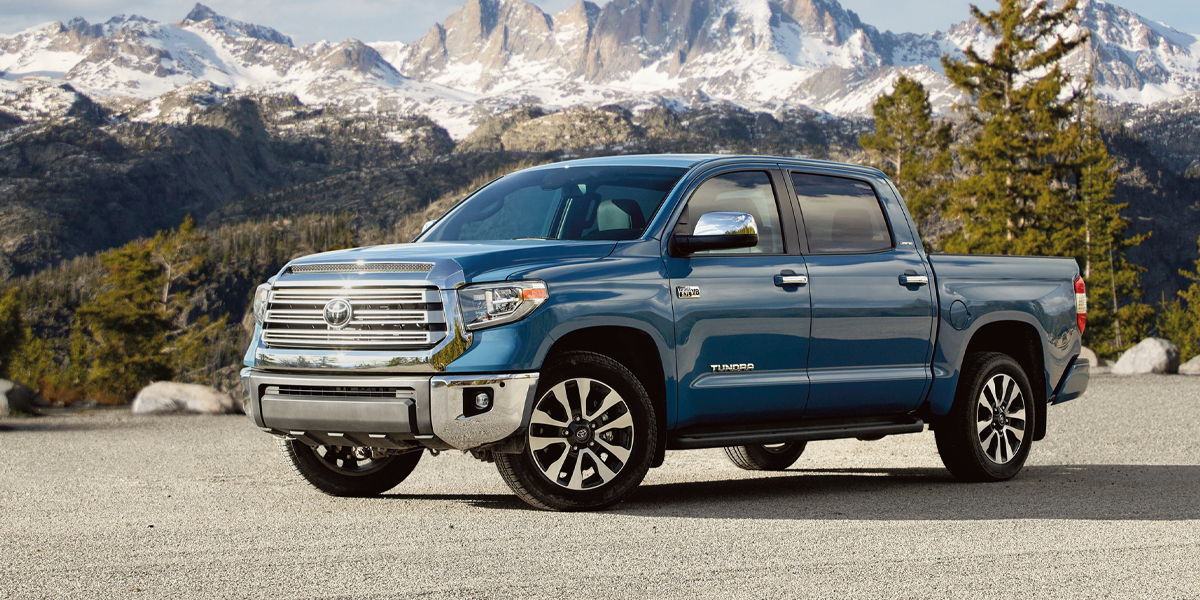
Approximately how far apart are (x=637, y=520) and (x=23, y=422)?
1335cm

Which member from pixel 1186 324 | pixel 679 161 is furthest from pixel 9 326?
pixel 1186 324

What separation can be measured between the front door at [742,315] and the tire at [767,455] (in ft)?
7.44

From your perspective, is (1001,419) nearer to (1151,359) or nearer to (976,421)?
(976,421)

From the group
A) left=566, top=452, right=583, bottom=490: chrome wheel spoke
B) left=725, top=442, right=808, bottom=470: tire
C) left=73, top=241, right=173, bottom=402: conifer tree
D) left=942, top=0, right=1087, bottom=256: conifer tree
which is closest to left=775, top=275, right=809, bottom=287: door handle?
left=566, top=452, right=583, bottom=490: chrome wheel spoke

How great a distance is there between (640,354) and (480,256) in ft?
3.92

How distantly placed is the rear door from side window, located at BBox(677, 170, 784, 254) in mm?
227

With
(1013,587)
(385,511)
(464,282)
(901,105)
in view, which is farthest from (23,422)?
(901,105)

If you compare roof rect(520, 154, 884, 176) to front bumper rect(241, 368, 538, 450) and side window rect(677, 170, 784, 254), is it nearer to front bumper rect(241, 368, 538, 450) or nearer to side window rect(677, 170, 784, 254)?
side window rect(677, 170, 784, 254)

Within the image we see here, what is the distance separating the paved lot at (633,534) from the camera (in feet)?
16.6

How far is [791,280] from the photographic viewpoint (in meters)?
7.67

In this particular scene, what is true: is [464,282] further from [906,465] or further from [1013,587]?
[906,465]

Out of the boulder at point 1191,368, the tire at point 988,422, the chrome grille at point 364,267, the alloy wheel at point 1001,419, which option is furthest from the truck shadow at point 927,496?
the boulder at point 1191,368

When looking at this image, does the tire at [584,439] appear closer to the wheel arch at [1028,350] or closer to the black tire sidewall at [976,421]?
the black tire sidewall at [976,421]

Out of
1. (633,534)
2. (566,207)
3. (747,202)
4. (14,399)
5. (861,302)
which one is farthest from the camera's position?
(14,399)
